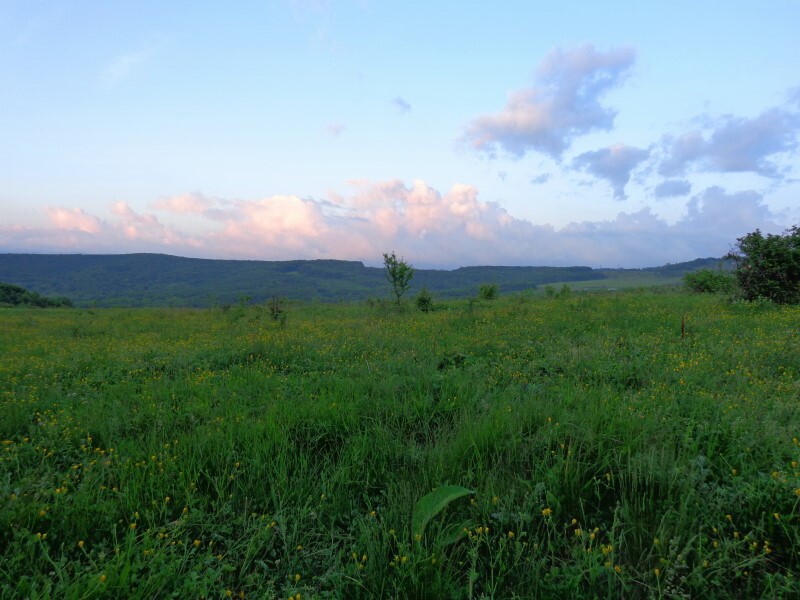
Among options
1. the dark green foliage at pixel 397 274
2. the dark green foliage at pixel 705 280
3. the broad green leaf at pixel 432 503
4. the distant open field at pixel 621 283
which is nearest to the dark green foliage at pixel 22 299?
the dark green foliage at pixel 397 274

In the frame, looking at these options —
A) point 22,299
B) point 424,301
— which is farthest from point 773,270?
point 22,299

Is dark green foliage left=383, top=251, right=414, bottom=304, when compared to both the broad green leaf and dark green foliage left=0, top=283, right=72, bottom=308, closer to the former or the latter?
the broad green leaf

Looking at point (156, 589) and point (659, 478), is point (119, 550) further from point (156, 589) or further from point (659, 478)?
point (659, 478)

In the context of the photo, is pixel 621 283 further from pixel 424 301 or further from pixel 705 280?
pixel 424 301

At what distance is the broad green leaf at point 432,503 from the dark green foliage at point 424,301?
52.7 feet

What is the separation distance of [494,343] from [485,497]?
18.5 feet

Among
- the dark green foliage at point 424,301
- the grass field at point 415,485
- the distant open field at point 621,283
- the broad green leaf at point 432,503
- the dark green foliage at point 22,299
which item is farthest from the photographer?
the distant open field at point 621,283

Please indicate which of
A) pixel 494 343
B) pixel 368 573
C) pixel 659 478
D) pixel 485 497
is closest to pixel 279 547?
pixel 368 573

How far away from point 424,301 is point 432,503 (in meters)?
17.0

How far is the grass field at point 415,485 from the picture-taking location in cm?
241

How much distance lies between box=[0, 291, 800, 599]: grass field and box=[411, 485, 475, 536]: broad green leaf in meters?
0.01

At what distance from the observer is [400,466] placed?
3631 mm

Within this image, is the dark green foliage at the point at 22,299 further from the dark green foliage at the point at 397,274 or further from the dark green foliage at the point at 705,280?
the dark green foliage at the point at 705,280

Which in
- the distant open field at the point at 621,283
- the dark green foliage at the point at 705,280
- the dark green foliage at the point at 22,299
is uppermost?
the dark green foliage at the point at 705,280
